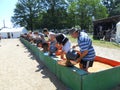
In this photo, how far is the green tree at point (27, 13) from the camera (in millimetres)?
68750

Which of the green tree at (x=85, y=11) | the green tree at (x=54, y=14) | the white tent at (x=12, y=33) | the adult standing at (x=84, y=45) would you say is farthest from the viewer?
the green tree at (x=54, y=14)

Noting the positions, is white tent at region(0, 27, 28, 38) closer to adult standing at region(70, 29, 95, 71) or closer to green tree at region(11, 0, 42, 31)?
green tree at region(11, 0, 42, 31)

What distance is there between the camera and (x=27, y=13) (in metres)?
70.3

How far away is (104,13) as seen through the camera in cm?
6266

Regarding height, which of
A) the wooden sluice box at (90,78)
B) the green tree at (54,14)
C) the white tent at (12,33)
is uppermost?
the green tree at (54,14)

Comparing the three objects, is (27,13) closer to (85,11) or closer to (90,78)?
(85,11)

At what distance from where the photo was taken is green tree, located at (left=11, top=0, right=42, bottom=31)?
2707 inches

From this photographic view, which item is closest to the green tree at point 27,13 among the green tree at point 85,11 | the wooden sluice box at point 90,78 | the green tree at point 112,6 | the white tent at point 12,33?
the white tent at point 12,33

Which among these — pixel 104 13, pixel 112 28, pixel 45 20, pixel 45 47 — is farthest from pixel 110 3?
pixel 45 47

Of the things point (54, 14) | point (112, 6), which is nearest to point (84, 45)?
point (54, 14)

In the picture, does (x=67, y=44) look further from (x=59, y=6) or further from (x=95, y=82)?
(x=59, y=6)

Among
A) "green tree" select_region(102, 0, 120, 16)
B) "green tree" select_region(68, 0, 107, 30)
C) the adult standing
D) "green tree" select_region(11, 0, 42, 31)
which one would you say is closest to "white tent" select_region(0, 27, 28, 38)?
"green tree" select_region(11, 0, 42, 31)

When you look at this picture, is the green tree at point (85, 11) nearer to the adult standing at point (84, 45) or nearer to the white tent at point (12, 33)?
the white tent at point (12, 33)

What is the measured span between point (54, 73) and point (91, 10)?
54.6 meters
